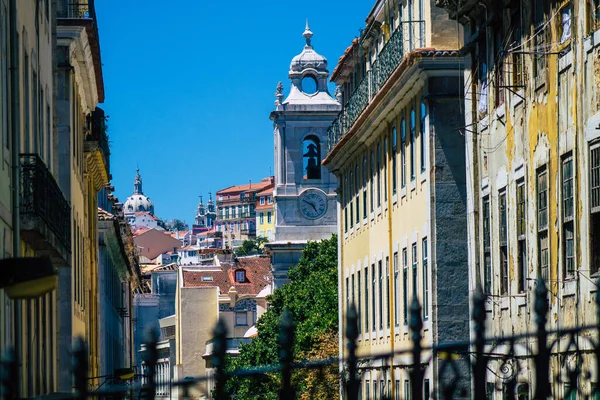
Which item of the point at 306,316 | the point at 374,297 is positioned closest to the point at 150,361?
the point at 374,297

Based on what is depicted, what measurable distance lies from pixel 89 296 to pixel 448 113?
11.5 meters

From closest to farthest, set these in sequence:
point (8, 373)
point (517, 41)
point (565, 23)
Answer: point (8, 373) → point (565, 23) → point (517, 41)

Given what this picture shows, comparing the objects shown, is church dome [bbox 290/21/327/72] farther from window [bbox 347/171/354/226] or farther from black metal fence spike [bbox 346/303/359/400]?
black metal fence spike [bbox 346/303/359/400]

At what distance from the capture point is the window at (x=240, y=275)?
138250 mm

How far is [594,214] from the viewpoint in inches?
682

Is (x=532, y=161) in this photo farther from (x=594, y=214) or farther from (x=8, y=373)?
(x=8, y=373)

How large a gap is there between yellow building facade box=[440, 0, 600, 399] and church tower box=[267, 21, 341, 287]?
76341 mm

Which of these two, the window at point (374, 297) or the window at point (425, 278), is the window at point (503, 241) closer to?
the window at point (425, 278)

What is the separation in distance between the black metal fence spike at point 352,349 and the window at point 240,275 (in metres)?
131

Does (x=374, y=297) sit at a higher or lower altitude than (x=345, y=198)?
lower

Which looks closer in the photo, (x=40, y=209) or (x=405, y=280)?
(x=40, y=209)

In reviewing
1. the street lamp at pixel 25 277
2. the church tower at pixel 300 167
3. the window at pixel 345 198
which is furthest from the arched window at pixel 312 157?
the street lamp at pixel 25 277

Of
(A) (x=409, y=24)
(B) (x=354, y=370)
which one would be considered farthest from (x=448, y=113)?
(B) (x=354, y=370)

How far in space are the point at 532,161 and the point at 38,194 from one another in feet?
21.3
